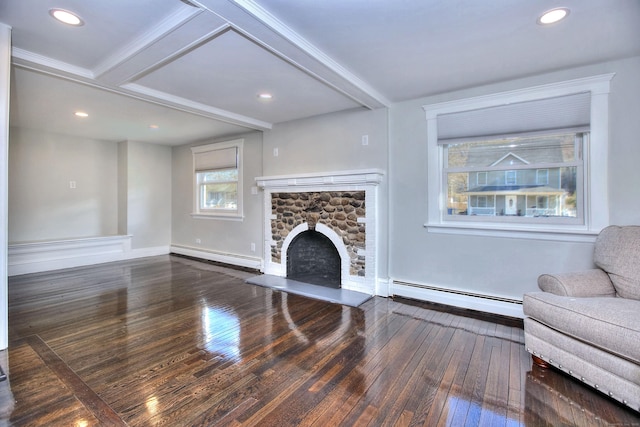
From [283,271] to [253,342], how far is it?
83.5 inches

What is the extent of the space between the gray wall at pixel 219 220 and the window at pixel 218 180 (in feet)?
0.42

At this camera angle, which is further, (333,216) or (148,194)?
(148,194)

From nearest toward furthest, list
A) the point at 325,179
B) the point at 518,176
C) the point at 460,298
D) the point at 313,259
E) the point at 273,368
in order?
the point at 273,368 < the point at 518,176 < the point at 460,298 < the point at 325,179 < the point at 313,259

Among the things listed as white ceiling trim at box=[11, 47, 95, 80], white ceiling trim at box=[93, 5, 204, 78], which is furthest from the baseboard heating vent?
white ceiling trim at box=[11, 47, 95, 80]

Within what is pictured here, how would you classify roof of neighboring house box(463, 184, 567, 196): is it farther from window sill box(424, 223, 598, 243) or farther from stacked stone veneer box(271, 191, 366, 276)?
stacked stone veneer box(271, 191, 366, 276)

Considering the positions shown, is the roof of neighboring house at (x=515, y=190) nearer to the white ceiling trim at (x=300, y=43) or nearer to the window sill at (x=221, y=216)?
the white ceiling trim at (x=300, y=43)

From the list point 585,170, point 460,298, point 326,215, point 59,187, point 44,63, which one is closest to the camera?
point 44,63

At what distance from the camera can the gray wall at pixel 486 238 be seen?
102 inches

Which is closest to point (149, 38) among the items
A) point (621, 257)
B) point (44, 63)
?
point (44, 63)

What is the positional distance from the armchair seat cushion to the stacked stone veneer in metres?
2.02

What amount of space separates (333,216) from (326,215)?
A: 0.11m

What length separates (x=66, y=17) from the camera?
80.3 inches

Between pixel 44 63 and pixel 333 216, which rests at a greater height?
pixel 44 63

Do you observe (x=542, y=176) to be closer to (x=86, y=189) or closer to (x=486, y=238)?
(x=486, y=238)
